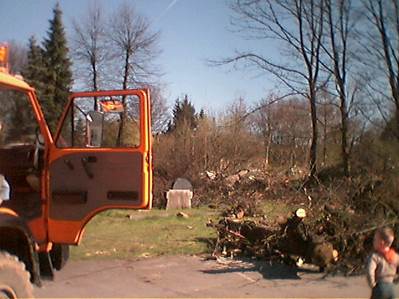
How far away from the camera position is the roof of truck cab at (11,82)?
4.74 meters

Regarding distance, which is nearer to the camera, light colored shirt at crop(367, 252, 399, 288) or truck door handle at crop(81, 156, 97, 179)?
light colored shirt at crop(367, 252, 399, 288)

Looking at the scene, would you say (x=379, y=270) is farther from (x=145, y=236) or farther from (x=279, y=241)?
(x=145, y=236)

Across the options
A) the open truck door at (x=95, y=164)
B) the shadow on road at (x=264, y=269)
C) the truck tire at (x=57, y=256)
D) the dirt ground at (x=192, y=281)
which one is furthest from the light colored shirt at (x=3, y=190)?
the shadow on road at (x=264, y=269)

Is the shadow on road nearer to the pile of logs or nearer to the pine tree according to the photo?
the pile of logs

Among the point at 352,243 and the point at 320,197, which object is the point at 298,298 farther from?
the point at 320,197

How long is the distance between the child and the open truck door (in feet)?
7.69

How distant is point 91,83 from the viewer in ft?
54.2

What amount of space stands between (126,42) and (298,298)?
19.3 m

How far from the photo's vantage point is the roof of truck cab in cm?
474

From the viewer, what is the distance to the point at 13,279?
13.4ft

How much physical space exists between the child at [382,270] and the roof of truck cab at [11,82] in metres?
4.00

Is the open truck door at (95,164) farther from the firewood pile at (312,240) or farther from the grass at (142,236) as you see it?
the firewood pile at (312,240)

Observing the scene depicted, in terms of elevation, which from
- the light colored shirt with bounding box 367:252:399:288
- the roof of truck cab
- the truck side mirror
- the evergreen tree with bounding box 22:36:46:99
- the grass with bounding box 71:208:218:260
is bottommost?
the grass with bounding box 71:208:218:260

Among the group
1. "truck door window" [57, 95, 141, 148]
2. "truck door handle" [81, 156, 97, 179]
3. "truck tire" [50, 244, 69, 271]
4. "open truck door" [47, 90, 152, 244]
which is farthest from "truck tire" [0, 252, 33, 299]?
"truck tire" [50, 244, 69, 271]
